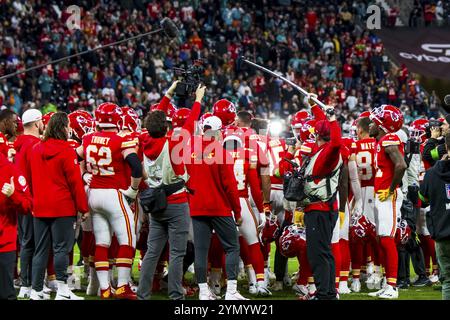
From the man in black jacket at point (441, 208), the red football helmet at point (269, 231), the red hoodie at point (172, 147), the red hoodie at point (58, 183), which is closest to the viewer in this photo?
the man in black jacket at point (441, 208)

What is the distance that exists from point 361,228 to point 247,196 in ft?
4.49

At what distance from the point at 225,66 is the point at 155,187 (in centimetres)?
2031

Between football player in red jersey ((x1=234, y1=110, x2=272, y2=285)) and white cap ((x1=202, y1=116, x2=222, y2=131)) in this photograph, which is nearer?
white cap ((x1=202, y1=116, x2=222, y2=131))

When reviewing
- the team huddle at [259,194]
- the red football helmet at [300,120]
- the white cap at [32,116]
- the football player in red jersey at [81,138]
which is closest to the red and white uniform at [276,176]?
the team huddle at [259,194]

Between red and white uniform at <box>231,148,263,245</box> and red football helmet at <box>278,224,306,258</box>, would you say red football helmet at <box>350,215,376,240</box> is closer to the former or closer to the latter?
red football helmet at <box>278,224,306,258</box>

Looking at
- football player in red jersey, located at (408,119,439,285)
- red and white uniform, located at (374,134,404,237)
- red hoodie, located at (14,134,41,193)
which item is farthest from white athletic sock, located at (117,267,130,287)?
football player in red jersey, located at (408,119,439,285)

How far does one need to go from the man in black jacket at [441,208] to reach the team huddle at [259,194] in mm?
1092

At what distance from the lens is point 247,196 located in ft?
33.3

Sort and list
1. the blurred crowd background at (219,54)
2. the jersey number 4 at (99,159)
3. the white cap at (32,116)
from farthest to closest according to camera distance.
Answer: the blurred crowd background at (219,54)
the white cap at (32,116)
the jersey number 4 at (99,159)

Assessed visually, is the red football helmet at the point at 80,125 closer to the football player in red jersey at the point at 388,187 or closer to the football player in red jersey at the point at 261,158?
the football player in red jersey at the point at 261,158

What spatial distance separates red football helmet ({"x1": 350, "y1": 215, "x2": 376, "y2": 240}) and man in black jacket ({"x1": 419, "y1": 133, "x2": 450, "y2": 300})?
2409mm

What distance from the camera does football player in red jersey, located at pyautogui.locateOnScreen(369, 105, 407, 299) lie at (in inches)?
391

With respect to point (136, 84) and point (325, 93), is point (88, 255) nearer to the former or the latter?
point (136, 84)

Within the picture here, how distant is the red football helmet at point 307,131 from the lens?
994 centimetres
